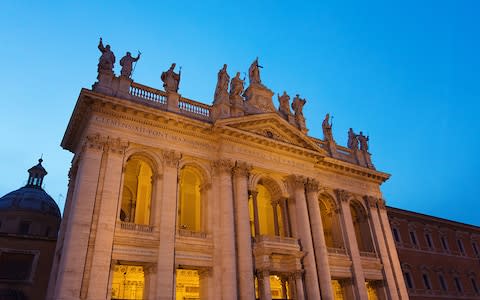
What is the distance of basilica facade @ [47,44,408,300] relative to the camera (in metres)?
18.1

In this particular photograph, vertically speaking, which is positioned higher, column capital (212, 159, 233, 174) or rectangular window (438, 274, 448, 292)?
column capital (212, 159, 233, 174)

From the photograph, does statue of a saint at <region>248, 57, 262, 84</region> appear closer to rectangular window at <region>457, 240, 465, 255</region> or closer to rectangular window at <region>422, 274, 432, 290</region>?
rectangular window at <region>422, 274, 432, 290</region>

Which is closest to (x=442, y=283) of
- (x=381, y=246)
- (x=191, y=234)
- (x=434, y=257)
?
(x=434, y=257)

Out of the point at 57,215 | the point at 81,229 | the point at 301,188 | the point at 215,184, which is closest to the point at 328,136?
the point at 301,188

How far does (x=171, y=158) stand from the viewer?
21.3 m

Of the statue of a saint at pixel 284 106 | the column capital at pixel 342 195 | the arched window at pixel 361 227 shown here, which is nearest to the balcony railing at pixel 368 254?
the arched window at pixel 361 227

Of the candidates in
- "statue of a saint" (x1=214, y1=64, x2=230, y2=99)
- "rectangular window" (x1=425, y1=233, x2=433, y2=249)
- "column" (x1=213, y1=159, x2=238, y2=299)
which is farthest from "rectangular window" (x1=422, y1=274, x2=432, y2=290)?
"statue of a saint" (x1=214, y1=64, x2=230, y2=99)

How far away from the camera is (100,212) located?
17969mm

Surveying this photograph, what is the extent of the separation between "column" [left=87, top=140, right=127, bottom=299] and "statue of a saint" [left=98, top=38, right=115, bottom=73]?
479 cm

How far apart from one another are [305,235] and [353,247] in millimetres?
4857

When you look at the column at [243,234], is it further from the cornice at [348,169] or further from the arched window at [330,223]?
the arched window at [330,223]

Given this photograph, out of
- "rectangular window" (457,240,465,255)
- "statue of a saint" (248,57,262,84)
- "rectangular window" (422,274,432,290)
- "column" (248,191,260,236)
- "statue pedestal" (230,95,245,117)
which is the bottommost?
"rectangular window" (422,274,432,290)

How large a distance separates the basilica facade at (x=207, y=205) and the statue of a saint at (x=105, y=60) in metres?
0.13

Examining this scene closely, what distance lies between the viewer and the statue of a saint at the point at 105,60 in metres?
21.8
